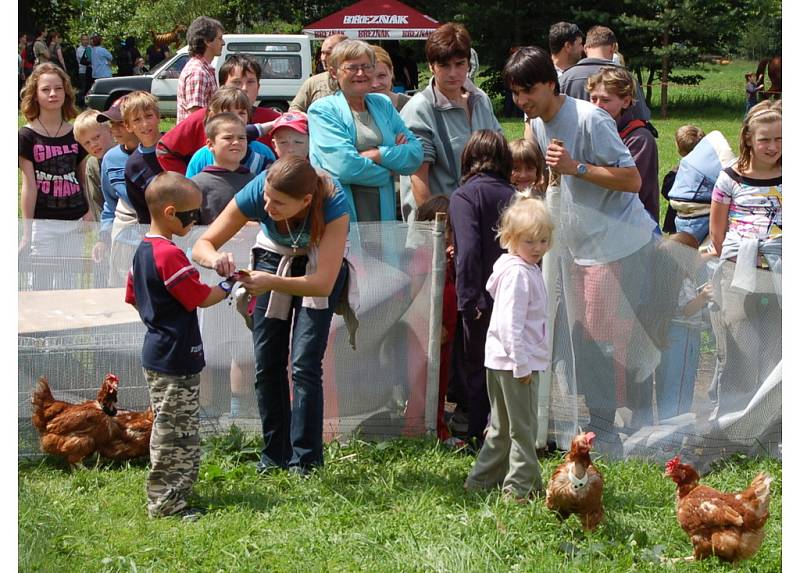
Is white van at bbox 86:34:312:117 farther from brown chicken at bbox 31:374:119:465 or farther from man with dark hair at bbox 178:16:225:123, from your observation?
brown chicken at bbox 31:374:119:465

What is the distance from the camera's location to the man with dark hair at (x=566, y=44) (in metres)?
8.95

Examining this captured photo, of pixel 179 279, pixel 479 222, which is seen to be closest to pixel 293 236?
pixel 179 279

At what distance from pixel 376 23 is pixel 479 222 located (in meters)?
23.2

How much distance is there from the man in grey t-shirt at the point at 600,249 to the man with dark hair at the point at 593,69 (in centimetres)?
174

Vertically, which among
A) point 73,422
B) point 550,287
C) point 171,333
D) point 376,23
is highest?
point 376,23

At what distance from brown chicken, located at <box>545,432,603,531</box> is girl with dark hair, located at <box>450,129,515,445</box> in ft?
3.73

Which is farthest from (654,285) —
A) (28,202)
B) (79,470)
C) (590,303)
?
(28,202)

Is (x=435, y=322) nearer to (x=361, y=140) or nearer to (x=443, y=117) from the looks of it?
(x=361, y=140)

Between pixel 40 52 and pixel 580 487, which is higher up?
pixel 40 52

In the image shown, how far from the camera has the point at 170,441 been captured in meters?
4.86

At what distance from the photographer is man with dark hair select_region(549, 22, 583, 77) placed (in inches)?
352

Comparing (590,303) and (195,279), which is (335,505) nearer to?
(195,279)

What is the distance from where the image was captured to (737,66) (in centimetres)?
4388

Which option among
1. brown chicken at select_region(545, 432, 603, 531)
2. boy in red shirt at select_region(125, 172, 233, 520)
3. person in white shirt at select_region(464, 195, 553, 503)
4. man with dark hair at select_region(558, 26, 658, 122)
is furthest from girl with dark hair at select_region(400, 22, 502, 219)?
→ brown chicken at select_region(545, 432, 603, 531)
